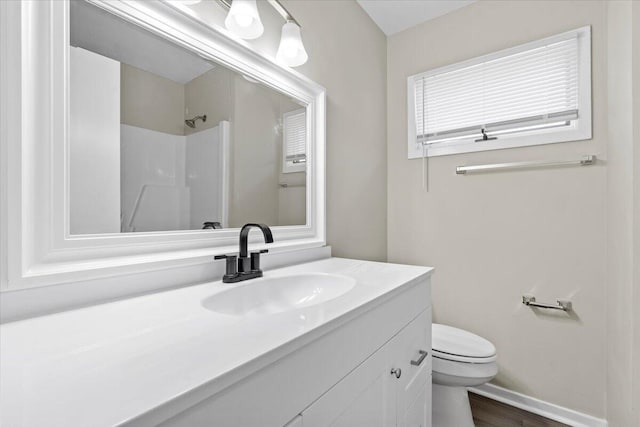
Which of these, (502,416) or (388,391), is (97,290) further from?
(502,416)

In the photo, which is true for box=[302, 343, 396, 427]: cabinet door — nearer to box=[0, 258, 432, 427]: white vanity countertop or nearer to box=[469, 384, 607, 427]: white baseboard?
box=[0, 258, 432, 427]: white vanity countertop

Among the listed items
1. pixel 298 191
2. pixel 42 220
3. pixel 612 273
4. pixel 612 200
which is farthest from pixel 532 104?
pixel 42 220

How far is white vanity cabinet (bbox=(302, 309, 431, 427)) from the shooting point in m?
0.62

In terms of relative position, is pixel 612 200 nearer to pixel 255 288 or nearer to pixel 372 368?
pixel 372 368

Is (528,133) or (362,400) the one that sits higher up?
(528,133)

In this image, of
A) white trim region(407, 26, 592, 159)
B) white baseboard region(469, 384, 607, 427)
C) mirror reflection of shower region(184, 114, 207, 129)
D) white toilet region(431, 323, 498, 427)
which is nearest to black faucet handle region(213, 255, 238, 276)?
mirror reflection of shower region(184, 114, 207, 129)

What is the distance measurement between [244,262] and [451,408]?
121 cm

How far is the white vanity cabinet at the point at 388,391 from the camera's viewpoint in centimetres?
62

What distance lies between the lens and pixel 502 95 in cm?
169

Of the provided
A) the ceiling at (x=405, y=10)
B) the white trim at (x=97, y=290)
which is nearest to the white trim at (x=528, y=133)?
the ceiling at (x=405, y=10)

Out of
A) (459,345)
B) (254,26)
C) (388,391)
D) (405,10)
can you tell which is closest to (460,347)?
(459,345)

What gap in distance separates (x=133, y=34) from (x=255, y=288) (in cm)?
79

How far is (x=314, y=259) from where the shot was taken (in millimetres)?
1374

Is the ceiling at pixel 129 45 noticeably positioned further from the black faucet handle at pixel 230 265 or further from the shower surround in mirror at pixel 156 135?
the black faucet handle at pixel 230 265
